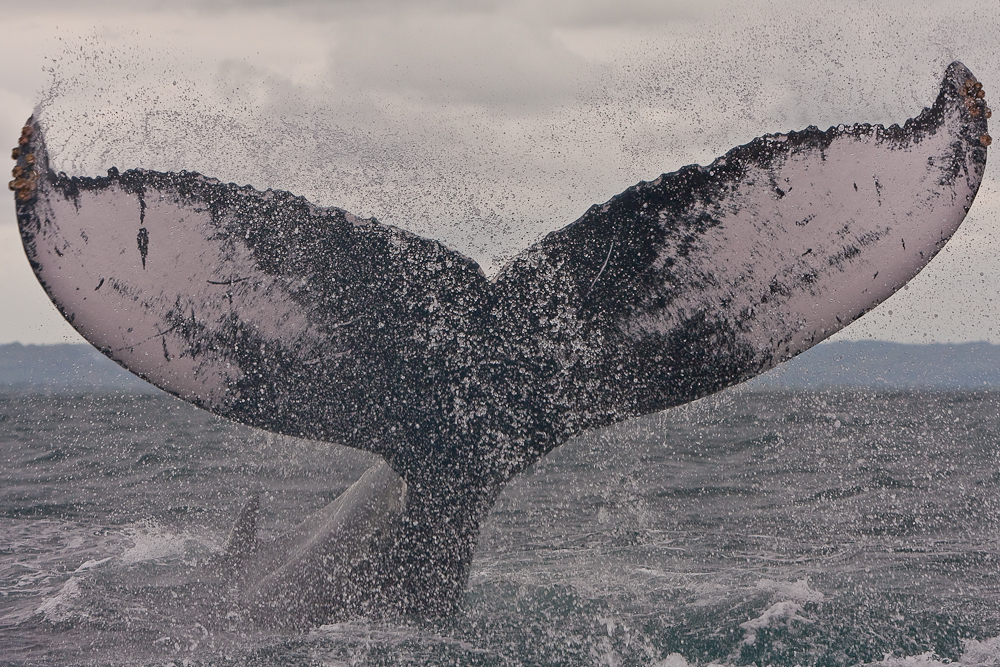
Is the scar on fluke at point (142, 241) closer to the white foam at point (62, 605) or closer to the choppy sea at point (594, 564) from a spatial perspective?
the choppy sea at point (594, 564)

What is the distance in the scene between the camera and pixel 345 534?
409cm

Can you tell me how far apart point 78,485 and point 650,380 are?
1017 cm

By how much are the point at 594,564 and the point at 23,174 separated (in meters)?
4.67

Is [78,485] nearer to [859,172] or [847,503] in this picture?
[847,503]

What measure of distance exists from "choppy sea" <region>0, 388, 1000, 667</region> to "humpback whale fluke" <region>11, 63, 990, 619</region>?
1034mm

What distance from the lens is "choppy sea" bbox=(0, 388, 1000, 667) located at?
4.52 metres

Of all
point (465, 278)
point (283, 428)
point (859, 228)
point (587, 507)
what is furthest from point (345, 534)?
point (587, 507)

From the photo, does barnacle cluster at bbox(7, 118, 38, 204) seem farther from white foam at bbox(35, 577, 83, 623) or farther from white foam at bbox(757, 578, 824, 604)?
white foam at bbox(757, 578, 824, 604)

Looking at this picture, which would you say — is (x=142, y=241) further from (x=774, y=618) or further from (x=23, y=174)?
(x=774, y=618)

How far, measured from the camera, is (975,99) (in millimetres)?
3131

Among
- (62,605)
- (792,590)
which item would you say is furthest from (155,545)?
(792,590)

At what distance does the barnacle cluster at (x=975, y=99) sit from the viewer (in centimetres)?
313

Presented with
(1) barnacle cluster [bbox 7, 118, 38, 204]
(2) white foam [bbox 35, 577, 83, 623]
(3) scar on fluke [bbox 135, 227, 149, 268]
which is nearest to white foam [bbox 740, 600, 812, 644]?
(3) scar on fluke [bbox 135, 227, 149, 268]

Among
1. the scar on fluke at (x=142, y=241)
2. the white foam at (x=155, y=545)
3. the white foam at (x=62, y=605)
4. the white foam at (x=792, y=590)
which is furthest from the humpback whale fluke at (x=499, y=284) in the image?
the white foam at (x=155, y=545)
